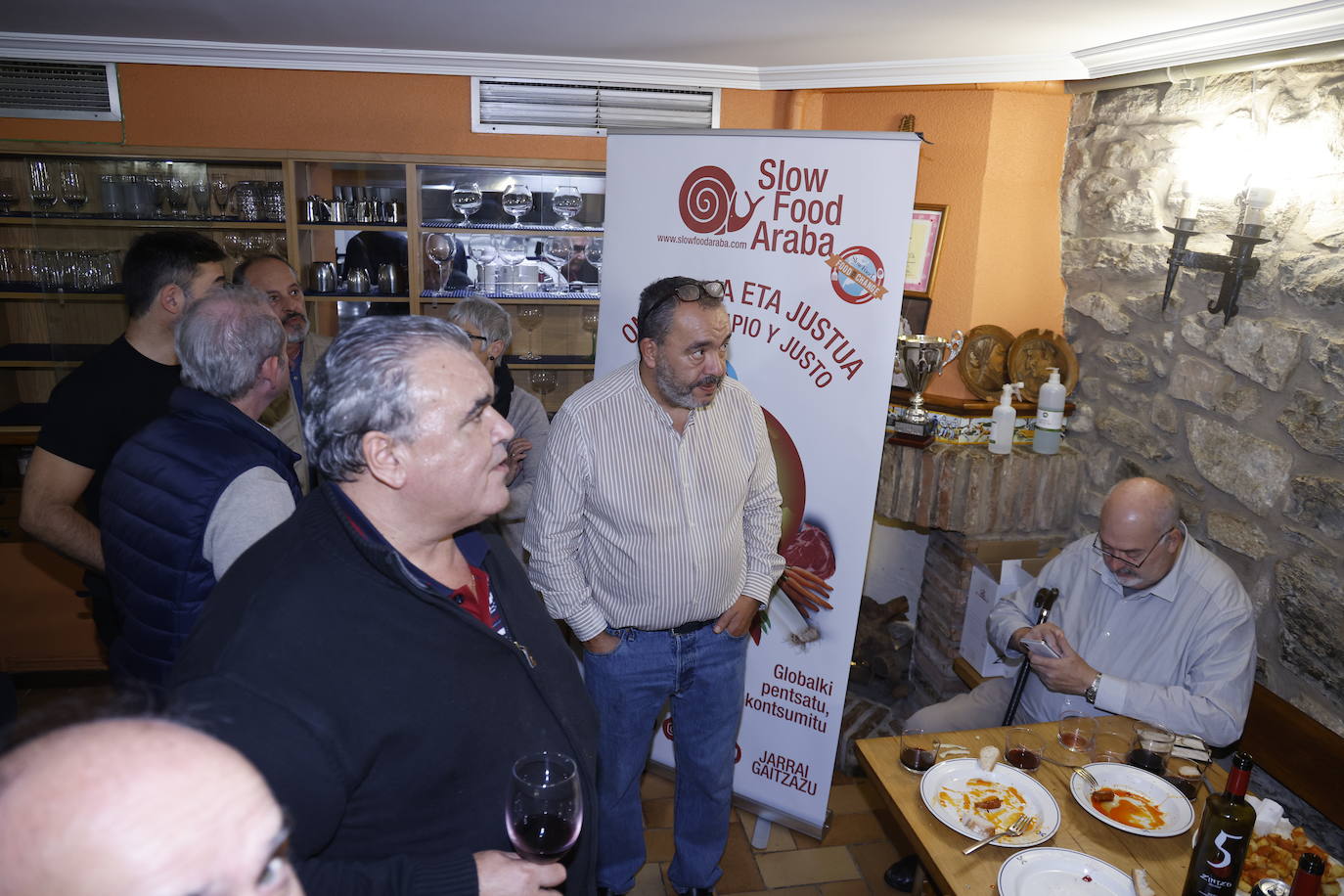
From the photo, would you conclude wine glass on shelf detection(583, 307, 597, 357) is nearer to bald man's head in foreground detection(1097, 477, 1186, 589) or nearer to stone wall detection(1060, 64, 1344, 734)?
stone wall detection(1060, 64, 1344, 734)

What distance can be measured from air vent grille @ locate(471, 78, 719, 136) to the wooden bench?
10.8ft

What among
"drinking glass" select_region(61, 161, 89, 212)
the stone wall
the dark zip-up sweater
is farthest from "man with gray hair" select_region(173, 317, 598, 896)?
"drinking glass" select_region(61, 161, 89, 212)

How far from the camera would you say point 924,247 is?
3430 millimetres

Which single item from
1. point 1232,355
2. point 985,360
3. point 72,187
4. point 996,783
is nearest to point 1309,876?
point 996,783

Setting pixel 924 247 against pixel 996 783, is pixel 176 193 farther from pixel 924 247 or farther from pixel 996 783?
pixel 996 783

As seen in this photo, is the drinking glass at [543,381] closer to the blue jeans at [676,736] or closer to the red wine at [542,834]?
the blue jeans at [676,736]

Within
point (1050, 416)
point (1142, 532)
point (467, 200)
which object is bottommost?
point (1142, 532)

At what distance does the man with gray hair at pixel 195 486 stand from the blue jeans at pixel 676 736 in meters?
1.04

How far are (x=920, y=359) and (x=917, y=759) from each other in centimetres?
174

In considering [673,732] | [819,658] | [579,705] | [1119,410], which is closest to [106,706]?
[579,705]

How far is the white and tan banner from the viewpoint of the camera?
236 centimetres

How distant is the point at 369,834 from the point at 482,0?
99.1 inches

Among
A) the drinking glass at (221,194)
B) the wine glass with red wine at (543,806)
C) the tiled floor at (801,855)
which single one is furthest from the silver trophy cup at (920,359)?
the drinking glass at (221,194)

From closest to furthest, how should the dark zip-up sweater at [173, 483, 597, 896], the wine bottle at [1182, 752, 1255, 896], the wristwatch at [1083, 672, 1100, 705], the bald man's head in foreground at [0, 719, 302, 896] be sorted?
the bald man's head in foreground at [0, 719, 302, 896]
the dark zip-up sweater at [173, 483, 597, 896]
the wine bottle at [1182, 752, 1255, 896]
the wristwatch at [1083, 672, 1100, 705]
